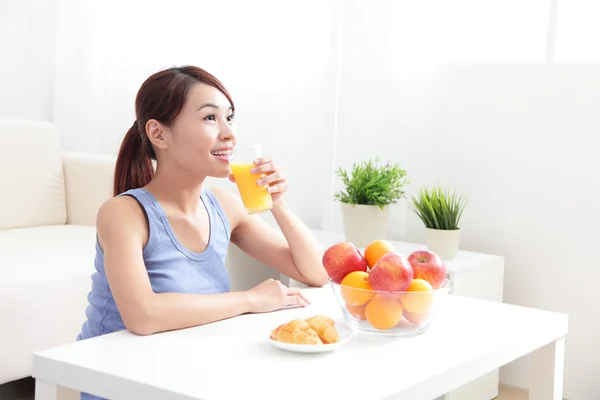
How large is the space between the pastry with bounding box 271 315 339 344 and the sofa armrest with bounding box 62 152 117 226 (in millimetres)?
2027

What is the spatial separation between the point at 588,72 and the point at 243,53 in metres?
1.29

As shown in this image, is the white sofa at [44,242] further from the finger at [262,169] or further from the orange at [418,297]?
the orange at [418,297]

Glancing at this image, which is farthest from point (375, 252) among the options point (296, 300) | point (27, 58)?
point (27, 58)

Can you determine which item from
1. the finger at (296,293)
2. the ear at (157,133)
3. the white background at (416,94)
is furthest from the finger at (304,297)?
the white background at (416,94)

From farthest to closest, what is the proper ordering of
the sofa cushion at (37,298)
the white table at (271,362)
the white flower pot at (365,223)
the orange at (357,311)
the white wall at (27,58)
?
the white wall at (27,58)
the white flower pot at (365,223)
the sofa cushion at (37,298)
the orange at (357,311)
the white table at (271,362)

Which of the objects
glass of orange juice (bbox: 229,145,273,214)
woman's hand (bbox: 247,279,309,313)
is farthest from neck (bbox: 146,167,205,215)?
woman's hand (bbox: 247,279,309,313)

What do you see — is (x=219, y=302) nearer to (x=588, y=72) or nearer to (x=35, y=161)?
(x=588, y=72)

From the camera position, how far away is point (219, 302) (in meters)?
1.52

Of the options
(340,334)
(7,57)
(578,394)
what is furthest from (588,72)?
(7,57)

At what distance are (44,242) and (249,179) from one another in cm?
141

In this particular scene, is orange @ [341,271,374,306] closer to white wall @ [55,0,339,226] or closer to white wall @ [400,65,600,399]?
white wall @ [400,65,600,399]

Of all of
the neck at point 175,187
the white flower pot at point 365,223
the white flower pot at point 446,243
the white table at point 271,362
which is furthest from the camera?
the white flower pot at point 365,223

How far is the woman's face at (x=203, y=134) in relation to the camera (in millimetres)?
1707

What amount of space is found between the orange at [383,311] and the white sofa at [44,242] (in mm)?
1325
